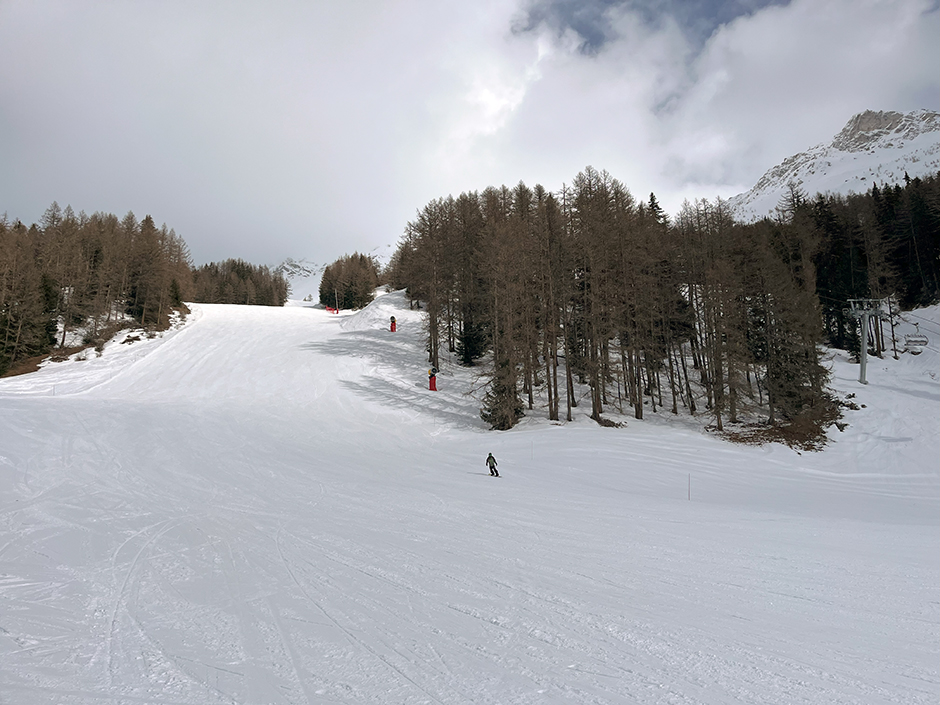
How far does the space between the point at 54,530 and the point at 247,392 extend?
68.5ft

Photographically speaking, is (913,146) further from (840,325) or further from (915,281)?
(840,325)

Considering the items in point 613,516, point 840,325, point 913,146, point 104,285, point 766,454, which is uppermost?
point 913,146

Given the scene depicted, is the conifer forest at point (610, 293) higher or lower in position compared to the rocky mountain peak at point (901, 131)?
lower

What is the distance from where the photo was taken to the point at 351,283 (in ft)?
278

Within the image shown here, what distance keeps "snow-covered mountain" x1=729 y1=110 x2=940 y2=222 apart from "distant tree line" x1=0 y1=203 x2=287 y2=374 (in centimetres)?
12057

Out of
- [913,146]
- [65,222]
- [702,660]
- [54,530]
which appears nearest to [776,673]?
[702,660]

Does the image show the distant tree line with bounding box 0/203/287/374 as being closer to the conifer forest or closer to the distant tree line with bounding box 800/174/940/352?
the conifer forest

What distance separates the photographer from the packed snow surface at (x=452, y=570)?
13.6ft

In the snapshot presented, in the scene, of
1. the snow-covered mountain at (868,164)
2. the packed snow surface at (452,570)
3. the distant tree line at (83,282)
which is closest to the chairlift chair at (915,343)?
the packed snow surface at (452,570)

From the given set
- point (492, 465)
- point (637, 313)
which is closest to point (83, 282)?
point (492, 465)

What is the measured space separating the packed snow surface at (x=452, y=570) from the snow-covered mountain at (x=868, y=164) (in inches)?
→ 4650

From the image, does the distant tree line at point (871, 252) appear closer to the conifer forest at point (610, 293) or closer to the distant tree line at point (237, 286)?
the conifer forest at point (610, 293)

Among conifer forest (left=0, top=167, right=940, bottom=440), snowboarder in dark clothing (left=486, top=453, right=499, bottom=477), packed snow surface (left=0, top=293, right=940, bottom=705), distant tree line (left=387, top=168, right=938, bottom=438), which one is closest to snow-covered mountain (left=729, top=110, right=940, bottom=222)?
conifer forest (left=0, top=167, right=940, bottom=440)

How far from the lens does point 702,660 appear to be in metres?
4.36
